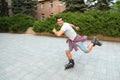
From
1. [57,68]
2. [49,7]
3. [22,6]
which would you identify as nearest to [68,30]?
[57,68]

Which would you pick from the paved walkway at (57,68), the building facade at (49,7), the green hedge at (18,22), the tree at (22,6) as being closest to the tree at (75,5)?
the green hedge at (18,22)

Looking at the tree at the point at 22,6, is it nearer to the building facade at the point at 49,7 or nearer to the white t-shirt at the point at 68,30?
the building facade at the point at 49,7

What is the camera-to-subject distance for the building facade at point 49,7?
30.8m

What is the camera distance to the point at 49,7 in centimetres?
3222

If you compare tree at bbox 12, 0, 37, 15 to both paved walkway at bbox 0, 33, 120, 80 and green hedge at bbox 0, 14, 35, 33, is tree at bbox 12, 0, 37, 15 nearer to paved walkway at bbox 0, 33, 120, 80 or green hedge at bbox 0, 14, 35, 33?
green hedge at bbox 0, 14, 35, 33

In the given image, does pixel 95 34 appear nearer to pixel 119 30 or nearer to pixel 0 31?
pixel 119 30

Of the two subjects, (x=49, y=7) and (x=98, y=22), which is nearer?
(x=98, y=22)

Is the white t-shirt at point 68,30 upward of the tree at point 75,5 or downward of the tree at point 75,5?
upward

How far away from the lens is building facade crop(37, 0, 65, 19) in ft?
101

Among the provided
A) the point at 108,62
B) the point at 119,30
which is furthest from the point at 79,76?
the point at 119,30

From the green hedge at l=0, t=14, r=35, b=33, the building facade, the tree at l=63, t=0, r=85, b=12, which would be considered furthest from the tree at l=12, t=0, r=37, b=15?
the tree at l=63, t=0, r=85, b=12

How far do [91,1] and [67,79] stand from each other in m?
16.4

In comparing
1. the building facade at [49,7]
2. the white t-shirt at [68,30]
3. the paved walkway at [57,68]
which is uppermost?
the white t-shirt at [68,30]

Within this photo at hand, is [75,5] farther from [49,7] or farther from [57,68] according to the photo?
[57,68]
